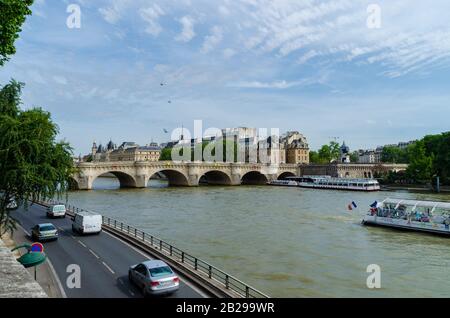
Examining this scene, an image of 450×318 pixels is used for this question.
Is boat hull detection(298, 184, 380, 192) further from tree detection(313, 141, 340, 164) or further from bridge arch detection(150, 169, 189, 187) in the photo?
tree detection(313, 141, 340, 164)

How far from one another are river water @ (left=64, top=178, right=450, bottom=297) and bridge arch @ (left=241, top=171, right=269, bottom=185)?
68.9 m

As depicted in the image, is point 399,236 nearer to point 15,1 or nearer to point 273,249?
point 273,249

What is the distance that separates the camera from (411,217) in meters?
37.2

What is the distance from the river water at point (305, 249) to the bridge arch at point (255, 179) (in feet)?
226

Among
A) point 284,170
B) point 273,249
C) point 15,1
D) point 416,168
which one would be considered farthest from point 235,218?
point 284,170

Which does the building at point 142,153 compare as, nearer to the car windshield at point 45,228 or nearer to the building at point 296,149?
the building at point 296,149

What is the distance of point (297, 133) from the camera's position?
16175 centimetres

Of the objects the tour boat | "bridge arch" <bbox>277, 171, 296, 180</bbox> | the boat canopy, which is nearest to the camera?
the boat canopy

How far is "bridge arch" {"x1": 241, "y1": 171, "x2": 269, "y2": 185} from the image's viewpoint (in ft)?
383

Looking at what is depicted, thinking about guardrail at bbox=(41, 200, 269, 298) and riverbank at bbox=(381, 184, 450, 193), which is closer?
guardrail at bbox=(41, 200, 269, 298)

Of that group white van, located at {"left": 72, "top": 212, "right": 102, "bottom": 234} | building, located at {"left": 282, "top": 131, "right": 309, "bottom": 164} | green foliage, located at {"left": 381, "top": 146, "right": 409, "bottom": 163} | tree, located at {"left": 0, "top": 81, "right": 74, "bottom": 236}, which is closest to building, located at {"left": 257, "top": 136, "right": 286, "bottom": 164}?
building, located at {"left": 282, "top": 131, "right": 309, "bottom": 164}
